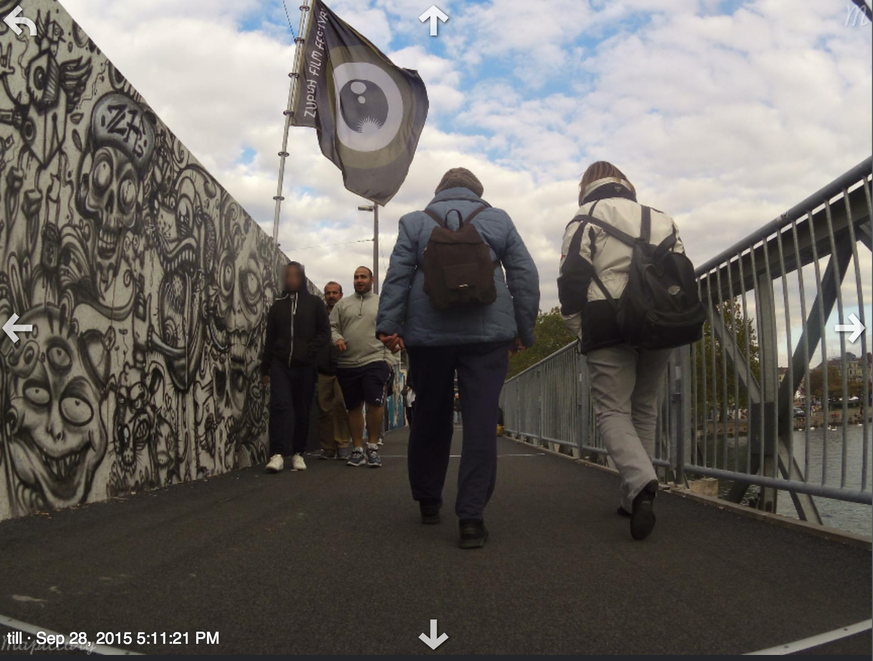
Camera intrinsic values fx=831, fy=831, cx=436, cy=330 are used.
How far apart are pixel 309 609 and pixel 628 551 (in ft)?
4.81

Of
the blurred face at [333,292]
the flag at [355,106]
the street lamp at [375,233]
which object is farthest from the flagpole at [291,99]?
the street lamp at [375,233]

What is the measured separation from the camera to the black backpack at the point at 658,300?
377 centimetres

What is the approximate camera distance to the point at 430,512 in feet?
13.7

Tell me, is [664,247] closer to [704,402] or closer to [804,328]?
[804,328]

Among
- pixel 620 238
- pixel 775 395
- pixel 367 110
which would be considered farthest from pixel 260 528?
pixel 367 110

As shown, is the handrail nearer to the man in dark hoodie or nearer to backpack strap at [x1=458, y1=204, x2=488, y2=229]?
backpack strap at [x1=458, y1=204, x2=488, y2=229]

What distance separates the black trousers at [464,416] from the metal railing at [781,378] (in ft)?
4.87

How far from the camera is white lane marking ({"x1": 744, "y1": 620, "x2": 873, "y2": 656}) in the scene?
6.91 feet

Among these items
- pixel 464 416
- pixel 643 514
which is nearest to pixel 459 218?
pixel 464 416

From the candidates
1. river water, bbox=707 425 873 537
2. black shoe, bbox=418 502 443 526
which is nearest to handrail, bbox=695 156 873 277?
river water, bbox=707 425 873 537

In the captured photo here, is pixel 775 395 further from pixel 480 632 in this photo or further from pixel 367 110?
pixel 367 110

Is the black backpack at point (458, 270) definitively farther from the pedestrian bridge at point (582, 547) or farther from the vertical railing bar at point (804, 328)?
the vertical railing bar at point (804, 328)

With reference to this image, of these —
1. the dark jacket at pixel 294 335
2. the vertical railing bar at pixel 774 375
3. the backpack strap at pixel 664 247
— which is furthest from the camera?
the dark jacket at pixel 294 335

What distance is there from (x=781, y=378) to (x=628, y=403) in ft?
2.94
